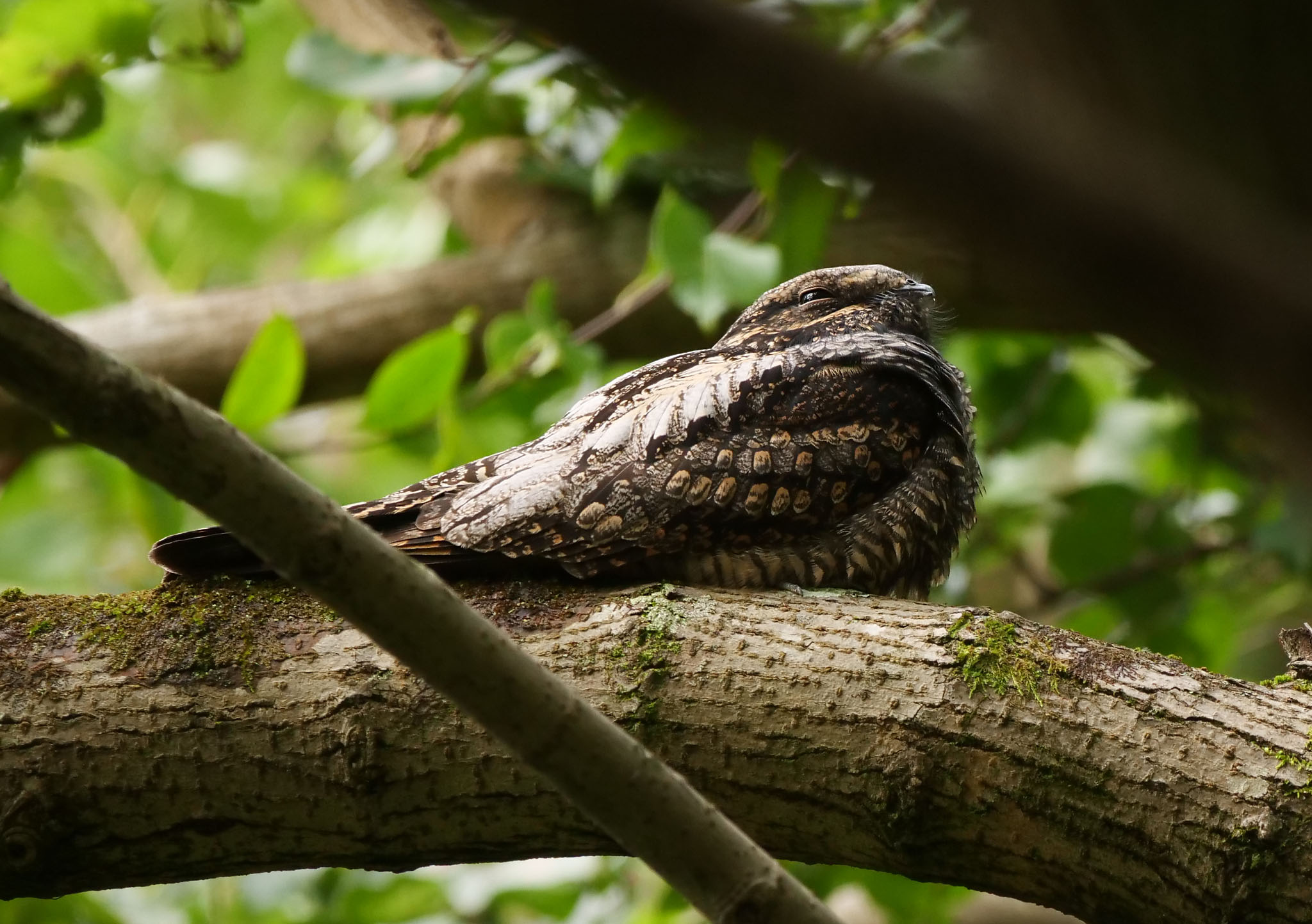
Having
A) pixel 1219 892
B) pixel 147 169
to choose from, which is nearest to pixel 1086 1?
pixel 1219 892

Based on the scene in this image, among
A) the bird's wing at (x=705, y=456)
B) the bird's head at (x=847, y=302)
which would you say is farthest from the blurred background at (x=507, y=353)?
the bird's wing at (x=705, y=456)

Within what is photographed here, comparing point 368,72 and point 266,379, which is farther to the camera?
point 368,72

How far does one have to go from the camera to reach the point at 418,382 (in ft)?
14.8

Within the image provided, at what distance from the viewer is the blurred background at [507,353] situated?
13.5 ft

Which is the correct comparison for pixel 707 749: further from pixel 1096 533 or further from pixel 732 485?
pixel 1096 533

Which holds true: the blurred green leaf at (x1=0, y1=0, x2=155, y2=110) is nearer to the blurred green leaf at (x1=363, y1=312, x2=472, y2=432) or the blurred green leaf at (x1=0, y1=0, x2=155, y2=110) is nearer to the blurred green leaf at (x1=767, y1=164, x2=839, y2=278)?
the blurred green leaf at (x1=363, y1=312, x2=472, y2=432)

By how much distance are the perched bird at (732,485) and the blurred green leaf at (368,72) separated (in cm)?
148

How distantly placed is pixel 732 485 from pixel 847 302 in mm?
1136

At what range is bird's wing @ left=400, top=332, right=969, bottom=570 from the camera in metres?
2.95

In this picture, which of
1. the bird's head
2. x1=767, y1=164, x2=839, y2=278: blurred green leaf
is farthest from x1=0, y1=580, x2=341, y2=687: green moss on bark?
x1=767, y1=164, x2=839, y2=278: blurred green leaf

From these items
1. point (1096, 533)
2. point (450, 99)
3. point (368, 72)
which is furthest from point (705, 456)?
point (1096, 533)

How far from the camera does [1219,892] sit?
87.5 inches

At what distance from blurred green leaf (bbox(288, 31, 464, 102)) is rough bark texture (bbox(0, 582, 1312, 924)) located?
2327mm

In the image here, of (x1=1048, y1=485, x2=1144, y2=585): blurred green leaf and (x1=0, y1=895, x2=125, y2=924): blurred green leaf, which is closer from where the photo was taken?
(x1=0, y1=895, x2=125, y2=924): blurred green leaf
